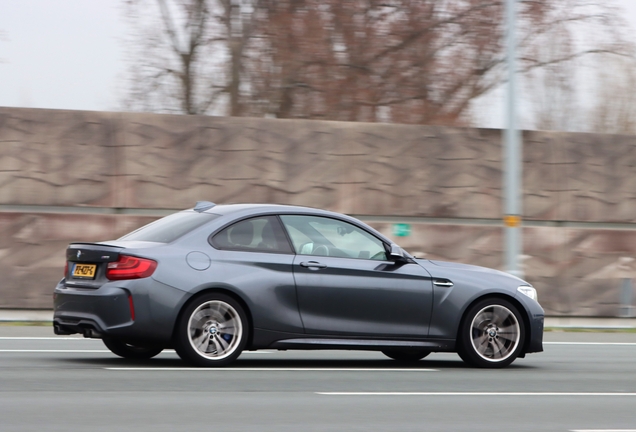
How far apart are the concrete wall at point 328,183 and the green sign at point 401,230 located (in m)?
0.09

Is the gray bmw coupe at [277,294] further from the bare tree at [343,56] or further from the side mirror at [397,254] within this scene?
the bare tree at [343,56]

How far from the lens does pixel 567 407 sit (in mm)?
7457

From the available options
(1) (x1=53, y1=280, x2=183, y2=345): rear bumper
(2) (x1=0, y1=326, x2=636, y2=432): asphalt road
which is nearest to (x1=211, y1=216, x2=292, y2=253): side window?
(1) (x1=53, y1=280, x2=183, y2=345): rear bumper

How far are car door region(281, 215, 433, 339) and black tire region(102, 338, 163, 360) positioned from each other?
1.64m

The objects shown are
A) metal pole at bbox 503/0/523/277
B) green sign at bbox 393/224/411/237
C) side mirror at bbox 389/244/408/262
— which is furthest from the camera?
green sign at bbox 393/224/411/237

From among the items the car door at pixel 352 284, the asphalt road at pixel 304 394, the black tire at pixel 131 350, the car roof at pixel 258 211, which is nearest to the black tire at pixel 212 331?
the asphalt road at pixel 304 394

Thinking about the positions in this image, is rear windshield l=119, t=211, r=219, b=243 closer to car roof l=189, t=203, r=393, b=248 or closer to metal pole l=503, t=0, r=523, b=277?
car roof l=189, t=203, r=393, b=248

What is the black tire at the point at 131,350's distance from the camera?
9.82 metres

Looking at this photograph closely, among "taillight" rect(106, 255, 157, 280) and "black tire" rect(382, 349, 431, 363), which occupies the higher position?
"taillight" rect(106, 255, 157, 280)

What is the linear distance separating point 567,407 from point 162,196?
10.7 m

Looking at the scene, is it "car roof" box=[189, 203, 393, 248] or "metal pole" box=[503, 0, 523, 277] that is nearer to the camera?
"car roof" box=[189, 203, 393, 248]

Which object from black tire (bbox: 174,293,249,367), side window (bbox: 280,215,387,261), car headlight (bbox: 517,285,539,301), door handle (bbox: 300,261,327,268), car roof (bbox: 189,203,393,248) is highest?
car roof (bbox: 189,203,393,248)

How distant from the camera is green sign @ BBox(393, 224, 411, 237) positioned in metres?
17.8

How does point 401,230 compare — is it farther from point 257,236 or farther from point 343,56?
point 257,236
